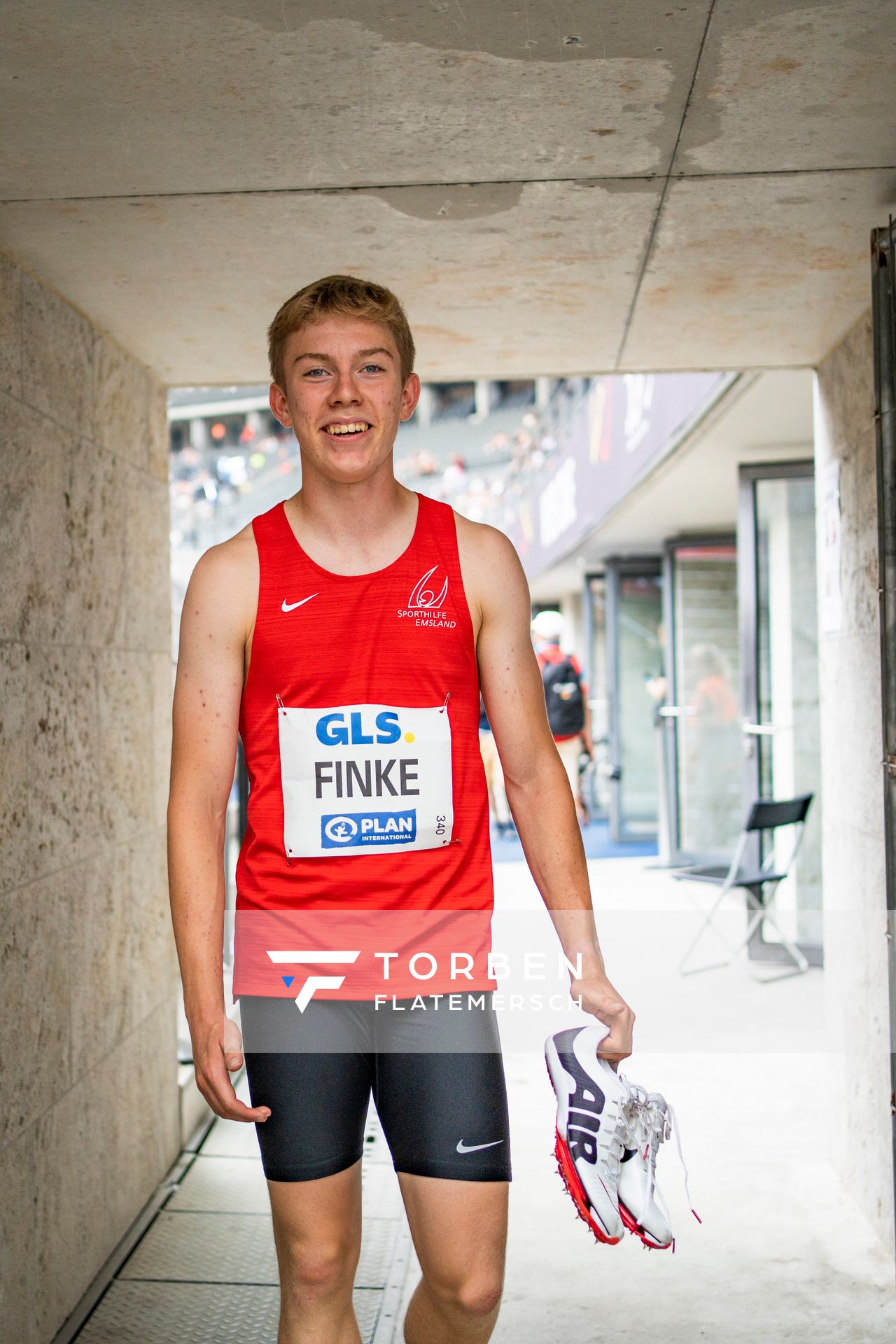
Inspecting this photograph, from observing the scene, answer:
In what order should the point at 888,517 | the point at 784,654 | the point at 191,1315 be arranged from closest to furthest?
the point at 888,517 → the point at 191,1315 → the point at 784,654

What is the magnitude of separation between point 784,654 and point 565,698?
11.8ft

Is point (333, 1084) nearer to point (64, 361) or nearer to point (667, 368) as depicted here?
point (64, 361)

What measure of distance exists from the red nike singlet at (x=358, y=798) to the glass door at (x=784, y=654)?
4.97 metres

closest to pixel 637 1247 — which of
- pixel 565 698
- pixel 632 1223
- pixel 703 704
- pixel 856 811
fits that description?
pixel 856 811

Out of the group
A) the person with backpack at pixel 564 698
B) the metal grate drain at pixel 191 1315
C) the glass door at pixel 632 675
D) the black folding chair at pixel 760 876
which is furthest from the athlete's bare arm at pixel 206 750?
the glass door at pixel 632 675

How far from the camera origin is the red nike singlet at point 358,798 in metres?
1.96

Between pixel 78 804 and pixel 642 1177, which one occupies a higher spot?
pixel 78 804

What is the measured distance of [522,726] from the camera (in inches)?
84.7

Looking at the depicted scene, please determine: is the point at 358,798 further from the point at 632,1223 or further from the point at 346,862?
the point at 632,1223

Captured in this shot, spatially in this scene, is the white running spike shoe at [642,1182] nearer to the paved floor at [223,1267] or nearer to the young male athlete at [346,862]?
the young male athlete at [346,862]

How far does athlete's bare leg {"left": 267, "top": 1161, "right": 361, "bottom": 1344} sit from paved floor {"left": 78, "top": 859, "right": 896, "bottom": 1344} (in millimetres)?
1034

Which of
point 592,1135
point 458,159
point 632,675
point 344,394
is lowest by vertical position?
point 592,1135

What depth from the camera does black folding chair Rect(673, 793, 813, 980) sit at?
20.0 ft

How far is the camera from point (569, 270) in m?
3.12
